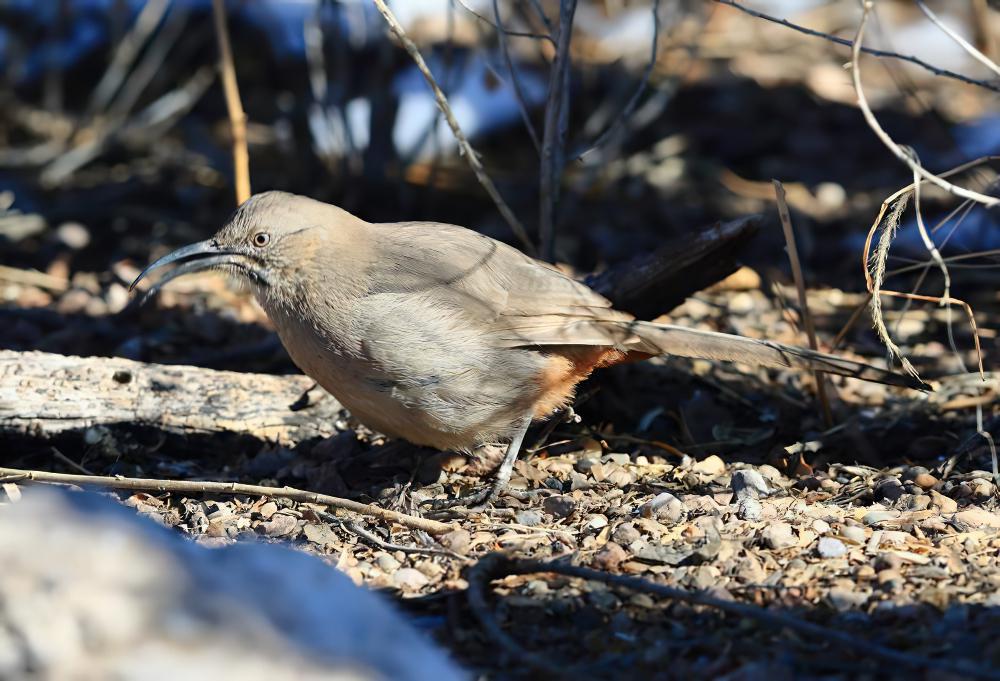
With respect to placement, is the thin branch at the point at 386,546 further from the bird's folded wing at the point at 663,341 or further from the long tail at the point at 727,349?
the long tail at the point at 727,349

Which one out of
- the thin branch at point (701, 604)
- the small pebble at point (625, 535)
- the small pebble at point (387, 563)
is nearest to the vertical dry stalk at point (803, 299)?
the small pebble at point (625, 535)

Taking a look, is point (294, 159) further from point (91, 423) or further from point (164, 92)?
point (91, 423)

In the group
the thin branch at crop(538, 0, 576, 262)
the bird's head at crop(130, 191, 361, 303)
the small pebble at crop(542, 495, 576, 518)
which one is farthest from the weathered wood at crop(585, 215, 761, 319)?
the bird's head at crop(130, 191, 361, 303)

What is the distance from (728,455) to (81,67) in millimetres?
5736

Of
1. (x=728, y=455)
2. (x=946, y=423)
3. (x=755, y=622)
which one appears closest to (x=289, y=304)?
(x=728, y=455)

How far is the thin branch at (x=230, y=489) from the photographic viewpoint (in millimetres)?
3602

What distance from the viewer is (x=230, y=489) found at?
12.0ft

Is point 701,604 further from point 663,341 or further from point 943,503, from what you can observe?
point 663,341

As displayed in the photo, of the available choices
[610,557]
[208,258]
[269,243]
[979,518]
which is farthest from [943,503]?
[208,258]

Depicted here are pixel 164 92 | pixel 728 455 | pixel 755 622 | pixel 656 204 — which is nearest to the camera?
pixel 755 622

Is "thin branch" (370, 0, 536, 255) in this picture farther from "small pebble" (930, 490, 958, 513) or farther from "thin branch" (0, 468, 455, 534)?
Answer: "small pebble" (930, 490, 958, 513)

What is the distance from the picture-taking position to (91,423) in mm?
4199

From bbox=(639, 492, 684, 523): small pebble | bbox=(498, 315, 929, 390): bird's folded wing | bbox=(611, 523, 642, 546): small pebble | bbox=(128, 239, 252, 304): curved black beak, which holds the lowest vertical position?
bbox=(611, 523, 642, 546): small pebble

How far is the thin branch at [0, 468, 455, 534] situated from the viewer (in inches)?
142
